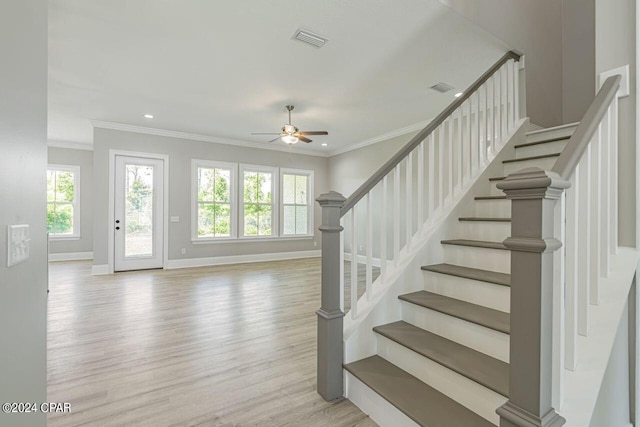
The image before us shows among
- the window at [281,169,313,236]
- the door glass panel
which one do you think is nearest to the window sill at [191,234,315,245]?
the window at [281,169,313,236]

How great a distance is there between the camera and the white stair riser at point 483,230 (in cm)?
214

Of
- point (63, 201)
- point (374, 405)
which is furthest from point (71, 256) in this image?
point (374, 405)

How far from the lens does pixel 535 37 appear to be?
10.6ft

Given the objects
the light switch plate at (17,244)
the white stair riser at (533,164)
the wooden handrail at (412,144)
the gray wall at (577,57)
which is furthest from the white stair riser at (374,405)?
the gray wall at (577,57)

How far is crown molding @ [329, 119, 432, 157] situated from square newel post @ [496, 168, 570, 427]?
185 inches

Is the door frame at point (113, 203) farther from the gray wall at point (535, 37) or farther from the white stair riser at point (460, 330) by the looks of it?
the gray wall at point (535, 37)

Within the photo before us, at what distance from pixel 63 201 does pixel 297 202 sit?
18.5 ft

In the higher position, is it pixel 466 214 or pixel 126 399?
pixel 466 214

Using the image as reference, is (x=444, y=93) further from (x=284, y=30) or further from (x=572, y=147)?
(x=572, y=147)

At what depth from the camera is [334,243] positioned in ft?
5.85

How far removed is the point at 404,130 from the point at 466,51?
2.67 m

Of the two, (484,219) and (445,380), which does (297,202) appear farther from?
(445,380)

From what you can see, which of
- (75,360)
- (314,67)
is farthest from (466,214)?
(75,360)

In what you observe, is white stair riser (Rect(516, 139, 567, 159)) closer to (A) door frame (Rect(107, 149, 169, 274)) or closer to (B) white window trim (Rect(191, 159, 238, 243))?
(B) white window trim (Rect(191, 159, 238, 243))
